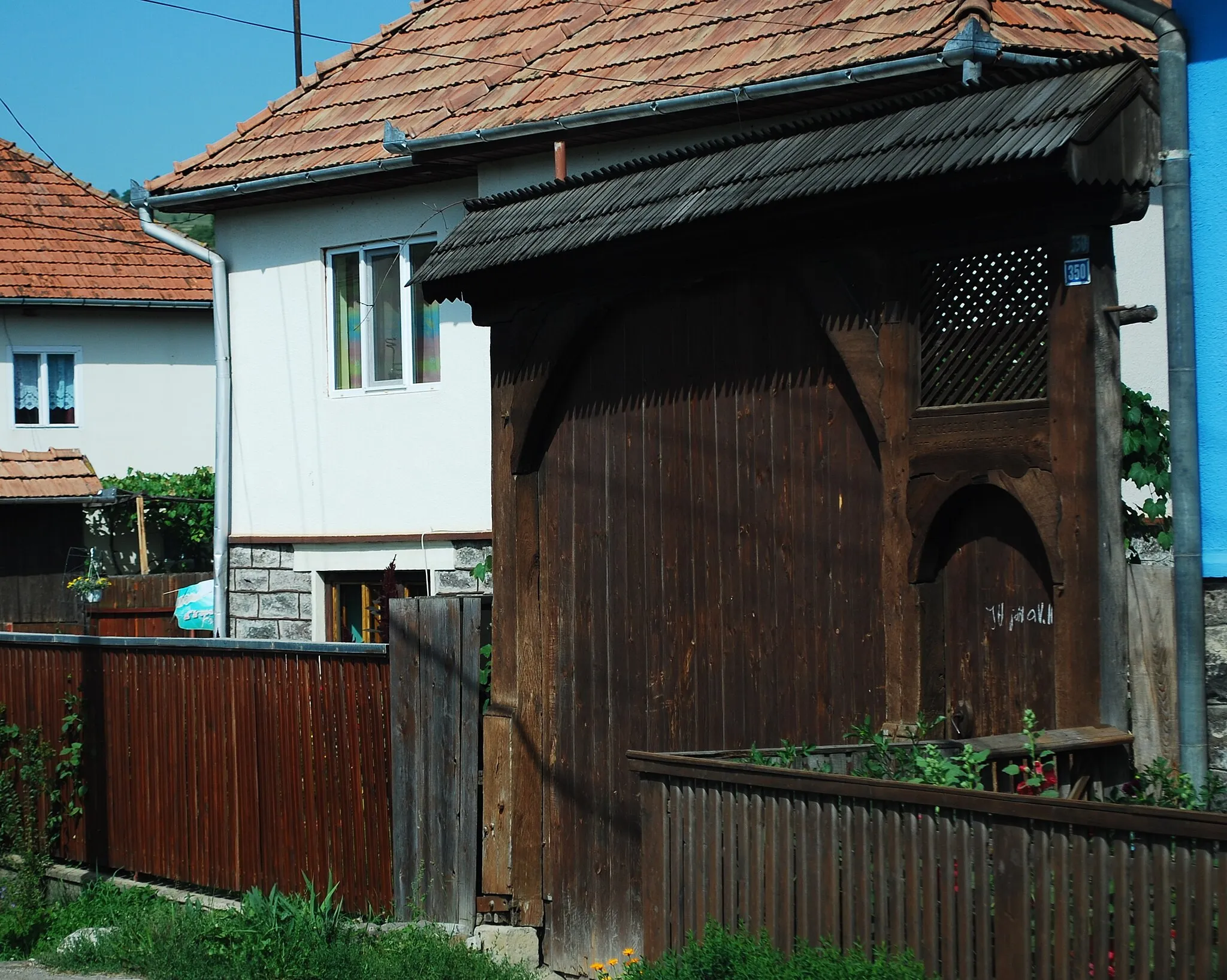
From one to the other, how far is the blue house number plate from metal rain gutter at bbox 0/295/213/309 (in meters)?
18.3

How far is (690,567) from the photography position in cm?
725

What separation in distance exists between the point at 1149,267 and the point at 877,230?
4971mm

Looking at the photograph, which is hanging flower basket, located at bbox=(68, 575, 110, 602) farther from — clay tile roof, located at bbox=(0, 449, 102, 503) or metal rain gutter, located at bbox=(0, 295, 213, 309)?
metal rain gutter, located at bbox=(0, 295, 213, 309)

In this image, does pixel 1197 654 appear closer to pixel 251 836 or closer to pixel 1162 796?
pixel 1162 796

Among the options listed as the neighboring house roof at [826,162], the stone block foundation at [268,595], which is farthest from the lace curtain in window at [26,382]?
the neighboring house roof at [826,162]

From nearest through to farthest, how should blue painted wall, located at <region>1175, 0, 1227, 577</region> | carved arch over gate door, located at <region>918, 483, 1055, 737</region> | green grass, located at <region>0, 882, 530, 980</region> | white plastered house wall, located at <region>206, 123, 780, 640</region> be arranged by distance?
blue painted wall, located at <region>1175, 0, 1227, 577</region> < carved arch over gate door, located at <region>918, 483, 1055, 737</region> < green grass, located at <region>0, 882, 530, 980</region> < white plastered house wall, located at <region>206, 123, 780, 640</region>

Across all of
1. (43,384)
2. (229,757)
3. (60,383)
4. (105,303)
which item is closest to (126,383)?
(60,383)

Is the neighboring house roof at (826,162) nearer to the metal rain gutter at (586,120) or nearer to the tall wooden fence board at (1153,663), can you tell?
the tall wooden fence board at (1153,663)

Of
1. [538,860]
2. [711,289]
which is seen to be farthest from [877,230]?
[538,860]

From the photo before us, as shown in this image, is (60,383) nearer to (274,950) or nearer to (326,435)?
(326,435)

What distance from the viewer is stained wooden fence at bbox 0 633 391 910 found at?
8320mm

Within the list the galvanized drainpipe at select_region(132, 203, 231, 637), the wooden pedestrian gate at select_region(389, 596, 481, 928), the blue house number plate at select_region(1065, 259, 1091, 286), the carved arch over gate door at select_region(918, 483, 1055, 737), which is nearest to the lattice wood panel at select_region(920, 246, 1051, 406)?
the blue house number plate at select_region(1065, 259, 1091, 286)

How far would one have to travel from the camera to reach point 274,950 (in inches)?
294

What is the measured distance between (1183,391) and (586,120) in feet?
19.9
